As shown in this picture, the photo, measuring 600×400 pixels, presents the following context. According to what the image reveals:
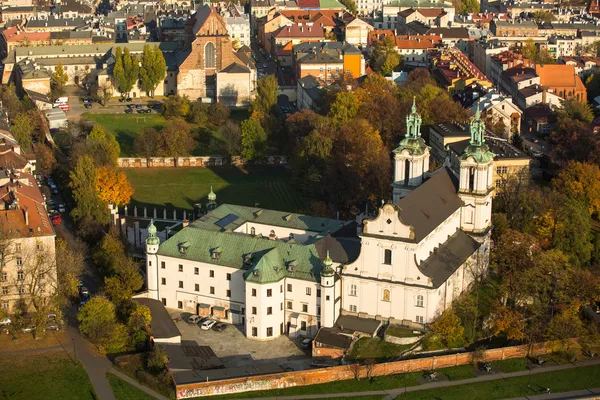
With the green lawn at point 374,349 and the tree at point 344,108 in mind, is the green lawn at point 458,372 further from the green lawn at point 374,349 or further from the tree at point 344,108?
the tree at point 344,108

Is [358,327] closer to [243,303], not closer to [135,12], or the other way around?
[243,303]

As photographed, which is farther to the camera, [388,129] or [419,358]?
[388,129]

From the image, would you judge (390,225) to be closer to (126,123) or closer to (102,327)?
(102,327)

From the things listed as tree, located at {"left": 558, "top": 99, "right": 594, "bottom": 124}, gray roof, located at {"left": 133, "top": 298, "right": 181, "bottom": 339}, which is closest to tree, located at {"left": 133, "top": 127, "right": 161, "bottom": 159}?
gray roof, located at {"left": 133, "top": 298, "right": 181, "bottom": 339}

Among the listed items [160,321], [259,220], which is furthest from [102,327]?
[259,220]

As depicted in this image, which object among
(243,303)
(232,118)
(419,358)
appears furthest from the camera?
(232,118)

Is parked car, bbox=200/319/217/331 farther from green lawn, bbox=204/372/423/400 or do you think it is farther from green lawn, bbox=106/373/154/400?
green lawn, bbox=204/372/423/400

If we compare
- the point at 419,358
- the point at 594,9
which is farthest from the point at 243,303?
the point at 594,9
